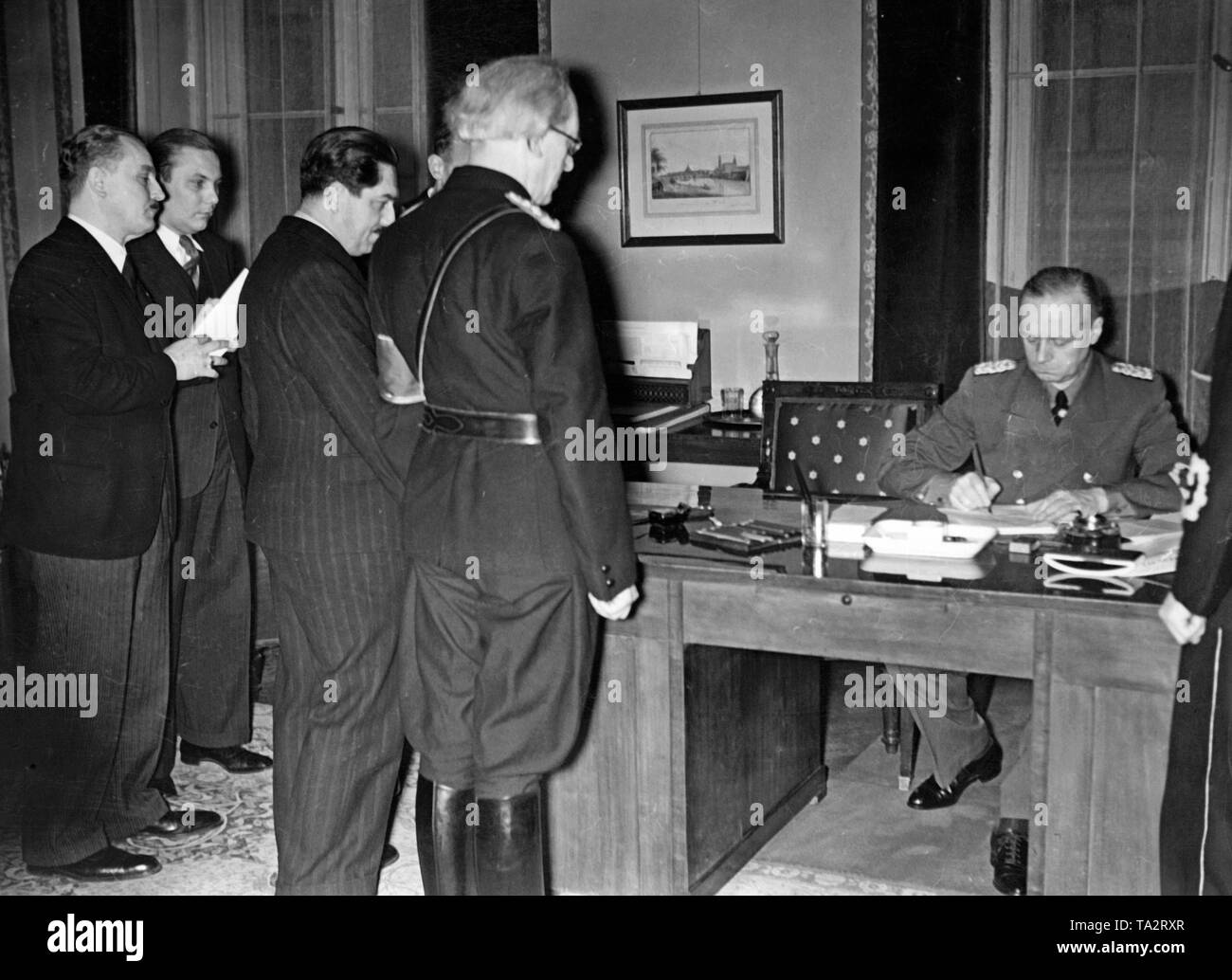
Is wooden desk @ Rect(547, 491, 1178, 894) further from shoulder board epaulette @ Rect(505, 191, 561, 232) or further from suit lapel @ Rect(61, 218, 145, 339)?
suit lapel @ Rect(61, 218, 145, 339)

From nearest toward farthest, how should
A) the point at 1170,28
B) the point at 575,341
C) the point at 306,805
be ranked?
the point at 575,341 → the point at 306,805 → the point at 1170,28

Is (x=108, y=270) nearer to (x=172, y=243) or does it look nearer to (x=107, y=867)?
(x=172, y=243)

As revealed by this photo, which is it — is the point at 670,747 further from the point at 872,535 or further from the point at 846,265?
the point at 846,265

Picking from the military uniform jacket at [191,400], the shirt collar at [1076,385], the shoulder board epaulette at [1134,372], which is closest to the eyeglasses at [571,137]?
the military uniform jacket at [191,400]

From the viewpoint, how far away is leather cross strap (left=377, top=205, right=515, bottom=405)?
2.39m

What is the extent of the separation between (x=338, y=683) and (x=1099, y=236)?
307 cm

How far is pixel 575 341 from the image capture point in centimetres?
235

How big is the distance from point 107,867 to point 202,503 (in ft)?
3.44

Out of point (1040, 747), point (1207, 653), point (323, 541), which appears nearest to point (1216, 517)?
point (1207, 653)

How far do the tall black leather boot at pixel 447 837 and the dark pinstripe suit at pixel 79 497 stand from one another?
113cm

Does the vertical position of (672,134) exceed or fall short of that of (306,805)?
it exceeds it

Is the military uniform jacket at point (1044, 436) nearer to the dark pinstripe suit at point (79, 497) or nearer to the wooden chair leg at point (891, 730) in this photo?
the wooden chair leg at point (891, 730)

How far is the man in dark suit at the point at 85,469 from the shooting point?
3.16 meters

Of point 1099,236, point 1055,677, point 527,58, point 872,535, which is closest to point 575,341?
point 527,58
